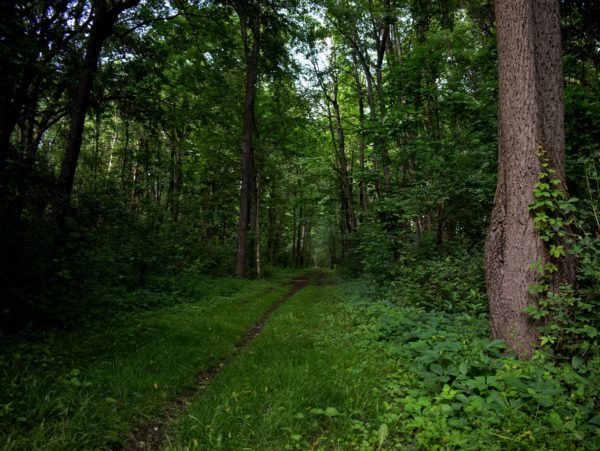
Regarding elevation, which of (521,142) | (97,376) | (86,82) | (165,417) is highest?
(86,82)

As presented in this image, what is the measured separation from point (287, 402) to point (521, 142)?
14.8ft

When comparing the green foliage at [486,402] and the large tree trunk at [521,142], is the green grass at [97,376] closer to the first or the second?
the green foliage at [486,402]

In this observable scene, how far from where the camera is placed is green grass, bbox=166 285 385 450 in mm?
3045

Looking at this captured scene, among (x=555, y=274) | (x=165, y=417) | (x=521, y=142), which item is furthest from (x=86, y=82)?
(x=555, y=274)

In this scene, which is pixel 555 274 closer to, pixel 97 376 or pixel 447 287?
pixel 447 287

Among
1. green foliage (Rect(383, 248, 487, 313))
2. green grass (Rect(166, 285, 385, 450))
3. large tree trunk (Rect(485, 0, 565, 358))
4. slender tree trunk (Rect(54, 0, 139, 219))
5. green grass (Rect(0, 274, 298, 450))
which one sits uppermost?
slender tree trunk (Rect(54, 0, 139, 219))

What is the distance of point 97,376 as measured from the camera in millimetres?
4027

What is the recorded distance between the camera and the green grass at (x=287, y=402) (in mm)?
3045

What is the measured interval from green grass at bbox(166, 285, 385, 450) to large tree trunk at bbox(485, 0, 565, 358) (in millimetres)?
2052

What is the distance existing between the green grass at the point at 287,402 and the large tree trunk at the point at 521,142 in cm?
205

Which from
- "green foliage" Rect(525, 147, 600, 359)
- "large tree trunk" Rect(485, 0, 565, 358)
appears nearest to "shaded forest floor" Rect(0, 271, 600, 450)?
"green foliage" Rect(525, 147, 600, 359)

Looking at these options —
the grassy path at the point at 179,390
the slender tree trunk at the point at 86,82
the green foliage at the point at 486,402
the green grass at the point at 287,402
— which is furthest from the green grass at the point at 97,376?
the slender tree trunk at the point at 86,82

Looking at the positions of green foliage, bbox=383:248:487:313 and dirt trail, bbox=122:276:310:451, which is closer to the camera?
dirt trail, bbox=122:276:310:451

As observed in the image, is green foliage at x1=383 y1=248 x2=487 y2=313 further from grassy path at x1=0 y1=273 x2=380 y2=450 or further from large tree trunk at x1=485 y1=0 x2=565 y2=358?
grassy path at x1=0 y1=273 x2=380 y2=450
